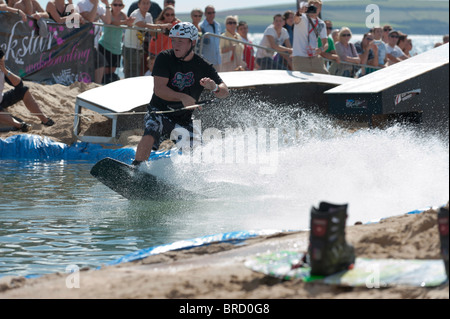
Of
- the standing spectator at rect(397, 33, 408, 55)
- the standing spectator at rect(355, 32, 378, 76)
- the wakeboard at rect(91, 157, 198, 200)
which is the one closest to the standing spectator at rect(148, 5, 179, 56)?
the standing spectator at rect(355, 32, 378, 76)

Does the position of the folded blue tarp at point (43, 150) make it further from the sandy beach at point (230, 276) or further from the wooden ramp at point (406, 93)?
the sandy beach at point (230, 276)

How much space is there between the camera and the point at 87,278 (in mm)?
4641

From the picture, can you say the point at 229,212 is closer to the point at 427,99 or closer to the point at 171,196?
the point at 171,196

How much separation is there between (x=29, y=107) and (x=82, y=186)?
4.08 meters

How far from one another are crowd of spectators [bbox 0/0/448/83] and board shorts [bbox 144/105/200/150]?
5.75 m

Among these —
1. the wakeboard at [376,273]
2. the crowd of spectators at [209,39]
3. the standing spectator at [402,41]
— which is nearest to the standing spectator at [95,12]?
the crowd of spectators at [209,39]

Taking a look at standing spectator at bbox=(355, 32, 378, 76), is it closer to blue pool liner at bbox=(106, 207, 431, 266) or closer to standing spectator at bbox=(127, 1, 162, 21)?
standing spectator at bbox=(127, 1, 162, 21)

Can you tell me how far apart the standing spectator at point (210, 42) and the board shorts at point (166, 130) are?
20.5 feet

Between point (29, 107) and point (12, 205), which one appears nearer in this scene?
point (12, 205)

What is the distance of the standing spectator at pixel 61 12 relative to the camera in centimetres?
1432

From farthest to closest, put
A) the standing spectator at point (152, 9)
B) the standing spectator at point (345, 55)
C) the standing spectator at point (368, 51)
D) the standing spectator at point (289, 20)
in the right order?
the standing spectator at point (368, 51) → the standing spectator at point (345, 55) → the standing spectator at point (289, 20) → the standing spectator at point (152, 9)

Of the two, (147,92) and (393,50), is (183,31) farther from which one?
(393,50)

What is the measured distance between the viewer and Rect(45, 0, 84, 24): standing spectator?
14320 mm
